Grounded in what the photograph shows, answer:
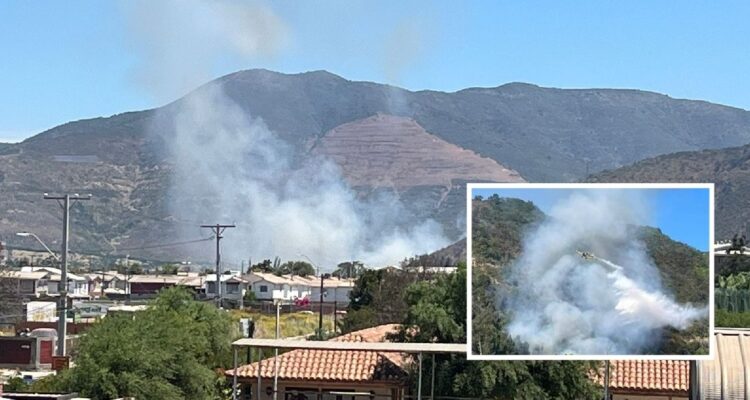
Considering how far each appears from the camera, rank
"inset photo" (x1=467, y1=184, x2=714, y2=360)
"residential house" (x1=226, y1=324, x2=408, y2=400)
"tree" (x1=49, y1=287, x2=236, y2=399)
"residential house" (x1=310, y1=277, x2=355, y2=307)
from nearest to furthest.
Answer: "inset photo" (x1=467, y1=184, x2=714, y2=360), "tree" (x1=49, y1=287, x2=236, y2=399), "residential house" (x1=226, y1=324, x2=408, y2=400), "residential house" (x1=310, y1=277, x2=355, y2=307)

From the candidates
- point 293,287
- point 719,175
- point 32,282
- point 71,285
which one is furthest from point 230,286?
point 719,175

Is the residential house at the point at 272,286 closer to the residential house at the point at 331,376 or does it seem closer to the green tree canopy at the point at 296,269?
the green tree canopy at the point at 296,269

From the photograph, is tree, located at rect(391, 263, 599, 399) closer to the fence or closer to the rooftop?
the rooftop

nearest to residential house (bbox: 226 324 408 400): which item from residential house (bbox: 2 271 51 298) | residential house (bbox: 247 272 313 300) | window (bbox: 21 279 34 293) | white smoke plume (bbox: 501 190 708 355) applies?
white smoke plume (bbox: 501 190 708 355)

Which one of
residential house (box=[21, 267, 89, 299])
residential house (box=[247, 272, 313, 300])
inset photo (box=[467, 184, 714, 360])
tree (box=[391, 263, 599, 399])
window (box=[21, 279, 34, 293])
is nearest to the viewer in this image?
inset photo (box=[467, 184, 714, 360])

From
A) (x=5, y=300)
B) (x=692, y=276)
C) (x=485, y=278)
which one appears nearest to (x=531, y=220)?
(x=485, y=278)

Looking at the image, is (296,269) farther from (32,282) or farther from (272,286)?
(32,282)

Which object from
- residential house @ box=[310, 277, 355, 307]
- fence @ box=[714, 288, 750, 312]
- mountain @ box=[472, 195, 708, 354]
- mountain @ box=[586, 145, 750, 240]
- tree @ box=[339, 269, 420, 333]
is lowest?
residential house @ box=[310, 277, 355, 307]
